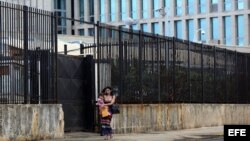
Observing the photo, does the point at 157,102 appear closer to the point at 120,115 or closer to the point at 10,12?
the point at 120,115

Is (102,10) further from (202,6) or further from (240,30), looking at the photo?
(240,30)

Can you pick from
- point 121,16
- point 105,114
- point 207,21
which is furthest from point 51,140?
point 121,16

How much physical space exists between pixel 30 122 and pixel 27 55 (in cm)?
198

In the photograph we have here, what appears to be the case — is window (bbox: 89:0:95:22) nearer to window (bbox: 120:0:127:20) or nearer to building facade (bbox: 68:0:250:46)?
building facade (bbox: 68:0:250:46)

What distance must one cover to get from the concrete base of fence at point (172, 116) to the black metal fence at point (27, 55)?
12.5ft

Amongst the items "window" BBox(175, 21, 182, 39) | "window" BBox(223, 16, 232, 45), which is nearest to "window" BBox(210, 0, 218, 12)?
"window" BBox(223, 16, 232, 45)

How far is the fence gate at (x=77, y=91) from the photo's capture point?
66.0 feet

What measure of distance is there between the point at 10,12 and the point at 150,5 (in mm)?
63278

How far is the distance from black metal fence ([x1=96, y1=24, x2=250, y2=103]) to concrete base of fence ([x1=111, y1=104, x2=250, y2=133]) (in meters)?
0.37

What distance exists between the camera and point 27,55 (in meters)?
18.0

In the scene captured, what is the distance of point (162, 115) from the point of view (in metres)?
24.8

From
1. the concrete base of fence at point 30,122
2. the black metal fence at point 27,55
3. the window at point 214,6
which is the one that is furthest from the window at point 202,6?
the concrete base of fence at point 30,122

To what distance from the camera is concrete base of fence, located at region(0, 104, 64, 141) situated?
16.9m

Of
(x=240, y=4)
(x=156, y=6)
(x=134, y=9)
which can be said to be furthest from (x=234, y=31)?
(x=134, y=9)
